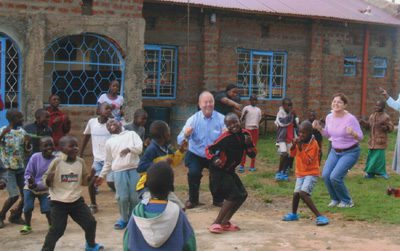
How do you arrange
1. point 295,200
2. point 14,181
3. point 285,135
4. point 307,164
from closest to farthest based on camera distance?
point 14,181 → point 307,164 → point 295,200 → point 285,135

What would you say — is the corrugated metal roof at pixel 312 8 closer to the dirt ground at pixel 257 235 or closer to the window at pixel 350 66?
the window at pixel 350 66

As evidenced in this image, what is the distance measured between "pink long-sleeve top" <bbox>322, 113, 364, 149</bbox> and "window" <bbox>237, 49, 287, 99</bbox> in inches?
345

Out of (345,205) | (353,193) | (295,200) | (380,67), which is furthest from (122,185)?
(380,67)

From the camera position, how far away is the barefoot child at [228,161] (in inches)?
260

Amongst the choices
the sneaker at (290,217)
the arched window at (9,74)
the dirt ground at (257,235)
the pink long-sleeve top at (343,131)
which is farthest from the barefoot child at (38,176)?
the arched window at (9,74)

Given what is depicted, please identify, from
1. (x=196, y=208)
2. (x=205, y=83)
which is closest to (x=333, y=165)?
(x=196, y=208)

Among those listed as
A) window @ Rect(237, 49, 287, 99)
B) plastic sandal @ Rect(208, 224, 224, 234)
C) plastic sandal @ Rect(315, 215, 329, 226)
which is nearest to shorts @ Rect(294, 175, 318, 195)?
plastic sandal @ Rect(315, 215, 329, 226)

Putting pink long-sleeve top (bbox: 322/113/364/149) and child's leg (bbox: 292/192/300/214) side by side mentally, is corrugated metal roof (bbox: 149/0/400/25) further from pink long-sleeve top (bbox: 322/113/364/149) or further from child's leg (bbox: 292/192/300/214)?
child's leg (bbox: 292/192/300/214)

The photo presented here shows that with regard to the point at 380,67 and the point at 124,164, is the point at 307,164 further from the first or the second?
the point at 380,67

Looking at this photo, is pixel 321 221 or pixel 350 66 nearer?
pixel 321 221

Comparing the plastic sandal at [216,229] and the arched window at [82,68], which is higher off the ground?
the arched window at [82,68]

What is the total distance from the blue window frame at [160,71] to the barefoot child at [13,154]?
817 centimetres

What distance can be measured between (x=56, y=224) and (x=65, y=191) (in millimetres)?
302

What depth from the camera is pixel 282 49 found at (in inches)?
677
